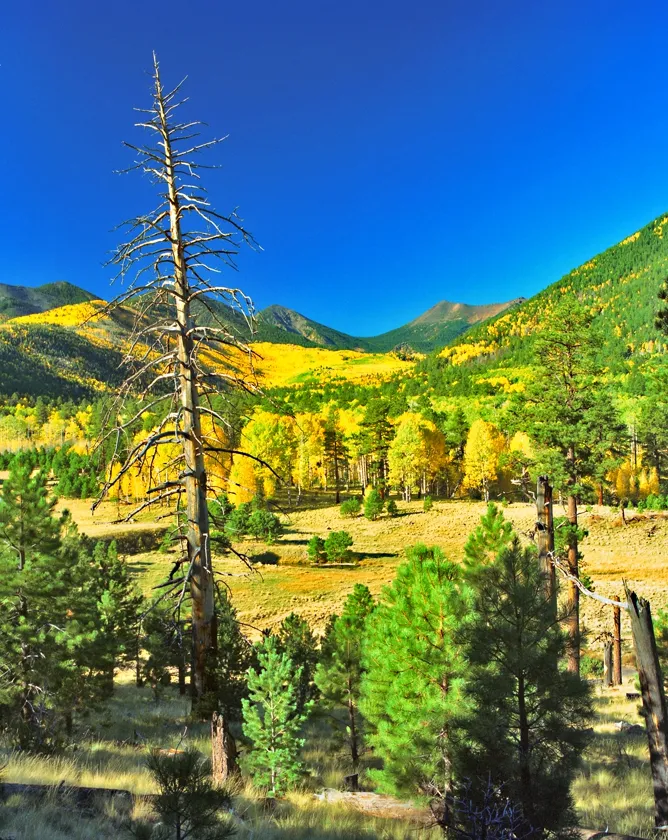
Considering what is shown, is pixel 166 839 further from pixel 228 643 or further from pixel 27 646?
pixel 228 643

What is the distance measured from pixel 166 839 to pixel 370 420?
63153mm

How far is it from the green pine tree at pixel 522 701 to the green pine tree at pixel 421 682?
4.22 ft

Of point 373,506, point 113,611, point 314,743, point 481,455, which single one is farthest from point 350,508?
point 314,743

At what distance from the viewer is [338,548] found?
147 ft

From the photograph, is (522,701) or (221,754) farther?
(221,754)

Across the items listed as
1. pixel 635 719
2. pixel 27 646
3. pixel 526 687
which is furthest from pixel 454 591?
pixel 635 719

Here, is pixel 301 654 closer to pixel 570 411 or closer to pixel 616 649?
pixel 570 411

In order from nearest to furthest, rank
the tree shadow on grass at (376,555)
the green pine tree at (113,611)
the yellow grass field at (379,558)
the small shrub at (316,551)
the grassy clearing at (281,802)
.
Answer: the grassy clearing at (281,802)
the green pine tree at (113,611)
the yellow grass field at (379,558)
the tree shadow on grass at (376,555)
the small shrub at (316,551)

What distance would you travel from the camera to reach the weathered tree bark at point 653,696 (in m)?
6.19

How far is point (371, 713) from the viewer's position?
437 inches

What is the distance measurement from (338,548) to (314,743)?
27383 millimetres

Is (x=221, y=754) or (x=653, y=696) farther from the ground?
(x=653, y=696)

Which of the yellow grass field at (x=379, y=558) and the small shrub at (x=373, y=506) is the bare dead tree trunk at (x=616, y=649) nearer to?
the yellow grass field at (x=379, y=558)

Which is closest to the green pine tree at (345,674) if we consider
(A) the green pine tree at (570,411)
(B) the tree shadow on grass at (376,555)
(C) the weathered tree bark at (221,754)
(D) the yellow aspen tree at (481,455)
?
(A) the green pine tree at (570,411)
